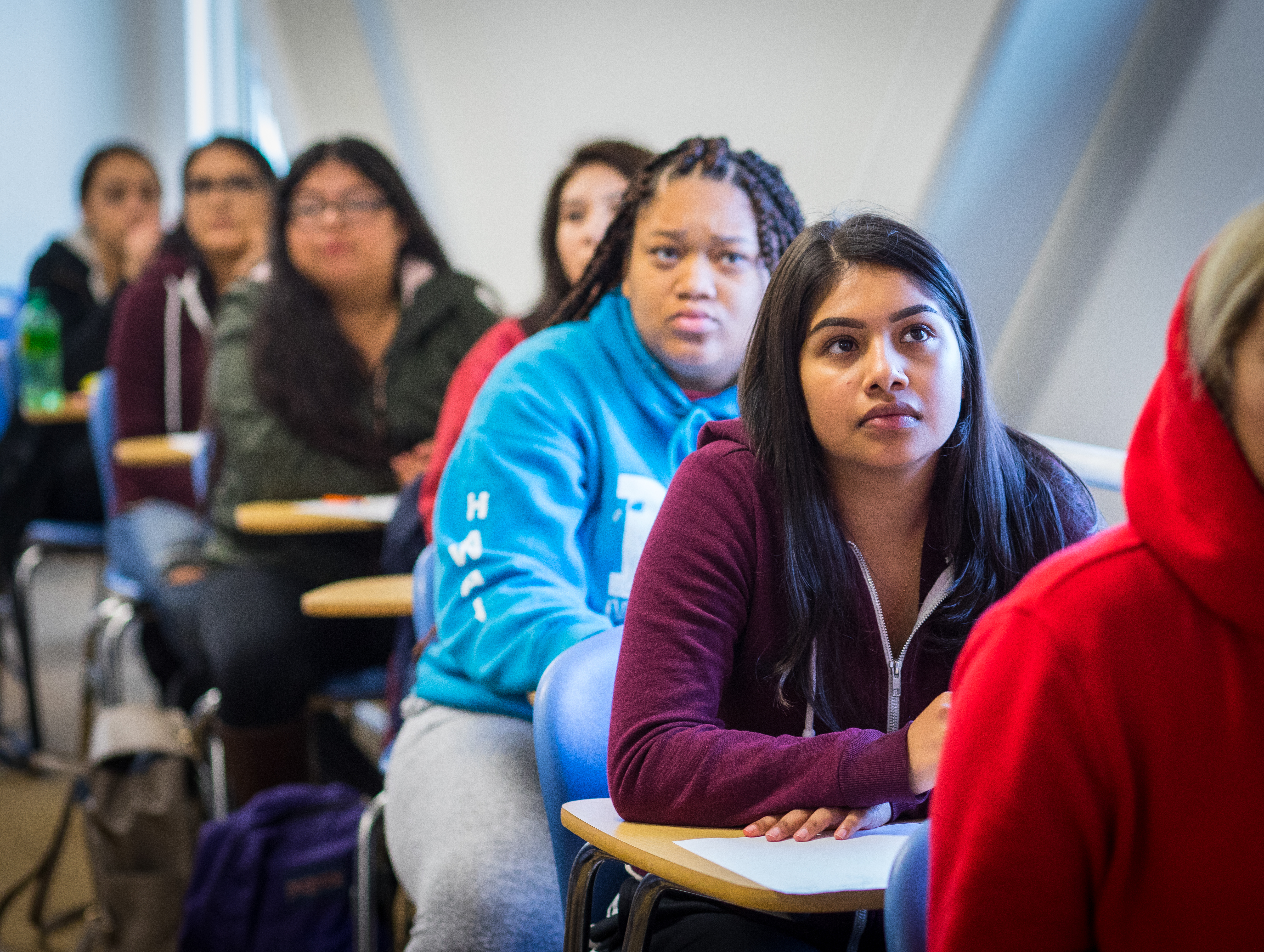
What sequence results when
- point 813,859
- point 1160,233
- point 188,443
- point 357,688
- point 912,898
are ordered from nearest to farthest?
1. point 912,898
2. point 813,859
3. point 1160,233
4. point 357,688
5. point 188,443

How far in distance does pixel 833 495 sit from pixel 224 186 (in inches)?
103

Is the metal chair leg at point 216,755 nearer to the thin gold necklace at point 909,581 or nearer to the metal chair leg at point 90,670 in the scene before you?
the metal chair leg at point 90,670

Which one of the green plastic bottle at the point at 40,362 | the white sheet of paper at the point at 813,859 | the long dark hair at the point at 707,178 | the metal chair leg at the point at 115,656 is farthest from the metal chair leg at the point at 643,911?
the green plastic bottle at the point at 40,362

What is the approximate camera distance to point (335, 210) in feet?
8.29

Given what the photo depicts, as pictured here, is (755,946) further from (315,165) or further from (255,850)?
(315,165)

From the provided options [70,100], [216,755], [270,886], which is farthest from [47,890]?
[70,100]

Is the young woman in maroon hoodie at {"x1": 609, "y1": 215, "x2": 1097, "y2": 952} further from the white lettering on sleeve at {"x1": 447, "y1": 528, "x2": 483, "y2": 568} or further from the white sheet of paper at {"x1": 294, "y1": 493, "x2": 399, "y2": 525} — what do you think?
the white sheet of paper at {"x1": 294, "y1": 493, "x2": 399, "y2": 525}

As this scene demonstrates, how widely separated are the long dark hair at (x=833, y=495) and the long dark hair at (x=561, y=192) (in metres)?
1.12

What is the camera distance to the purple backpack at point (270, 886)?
176 centimetres

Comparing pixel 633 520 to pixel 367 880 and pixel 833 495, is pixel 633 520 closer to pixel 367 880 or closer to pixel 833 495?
pixel 833 495

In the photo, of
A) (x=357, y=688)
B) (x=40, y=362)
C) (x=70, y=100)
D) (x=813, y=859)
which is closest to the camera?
(x=813, y=859)

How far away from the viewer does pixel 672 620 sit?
1.04m

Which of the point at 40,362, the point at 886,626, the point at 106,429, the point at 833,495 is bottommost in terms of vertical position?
the point at 40,362

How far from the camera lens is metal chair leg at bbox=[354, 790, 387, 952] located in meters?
1.64
